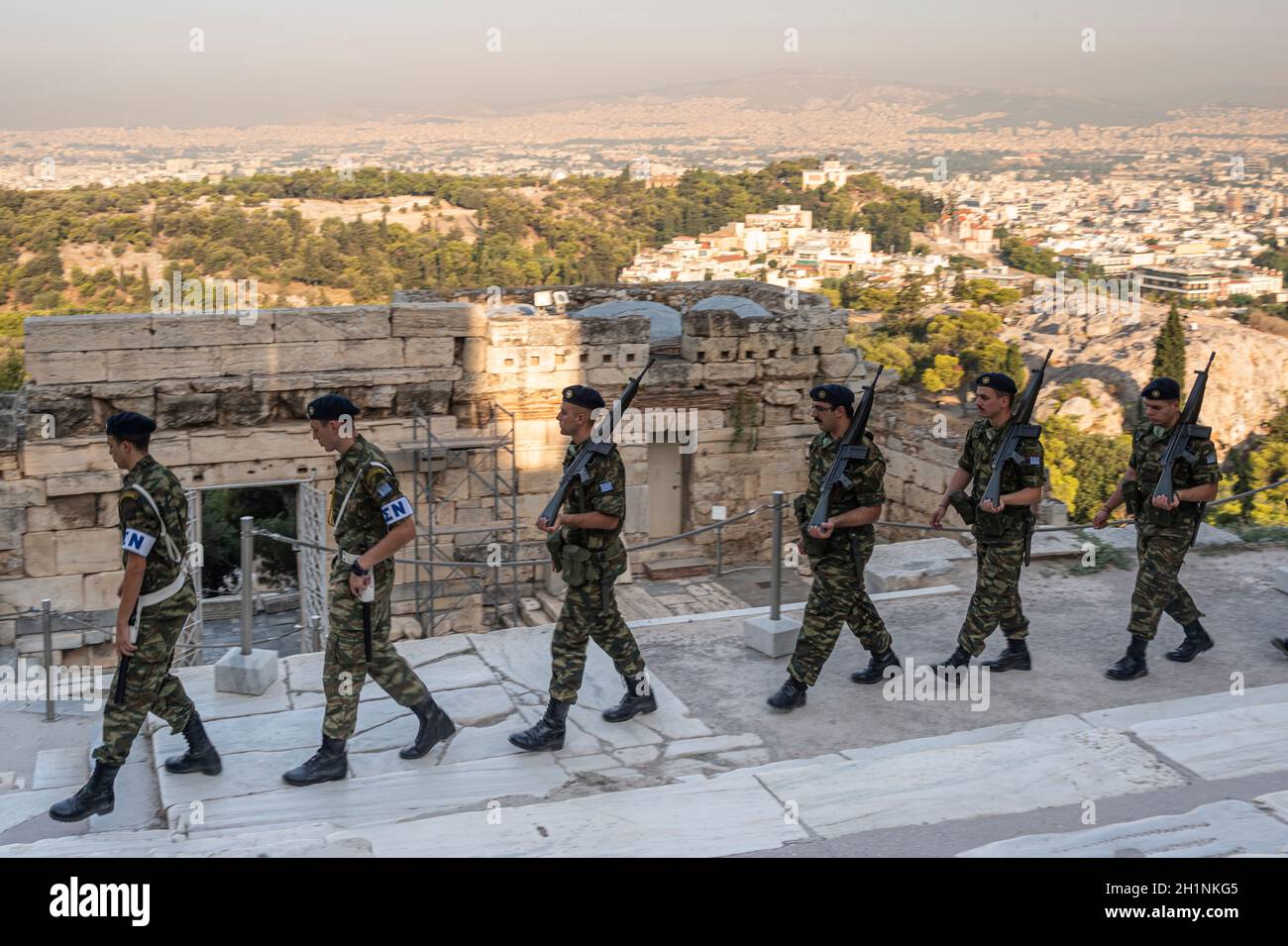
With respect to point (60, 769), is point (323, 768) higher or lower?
higher

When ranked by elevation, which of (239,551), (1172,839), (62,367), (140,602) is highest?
(62,367)

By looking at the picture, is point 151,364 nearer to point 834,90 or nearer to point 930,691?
point 930,691

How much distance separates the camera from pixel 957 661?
7090 millimetres

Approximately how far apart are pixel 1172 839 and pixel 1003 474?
2.51 metres

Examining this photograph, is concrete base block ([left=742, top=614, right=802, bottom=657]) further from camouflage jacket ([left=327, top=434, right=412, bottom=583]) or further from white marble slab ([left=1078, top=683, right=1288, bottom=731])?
camouflage jacket ([left=327, top=434, right=412, bottom=583])

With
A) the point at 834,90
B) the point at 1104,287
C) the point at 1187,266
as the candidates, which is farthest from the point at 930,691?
the point at 834,90

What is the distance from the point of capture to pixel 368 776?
19.4 ft

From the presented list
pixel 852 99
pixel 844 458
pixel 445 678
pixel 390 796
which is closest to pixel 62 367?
pixel 445 678

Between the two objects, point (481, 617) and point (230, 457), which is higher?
point (230, 457)

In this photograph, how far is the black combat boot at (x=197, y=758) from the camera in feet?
19.2

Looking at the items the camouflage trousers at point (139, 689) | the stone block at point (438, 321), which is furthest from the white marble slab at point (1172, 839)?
the stone block at point (438, 321)

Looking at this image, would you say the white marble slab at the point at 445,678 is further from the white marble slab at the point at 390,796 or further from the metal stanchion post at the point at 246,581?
the white marble slab at the point at 390,796

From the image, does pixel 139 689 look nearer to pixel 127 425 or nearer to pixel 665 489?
pixel 127 425
